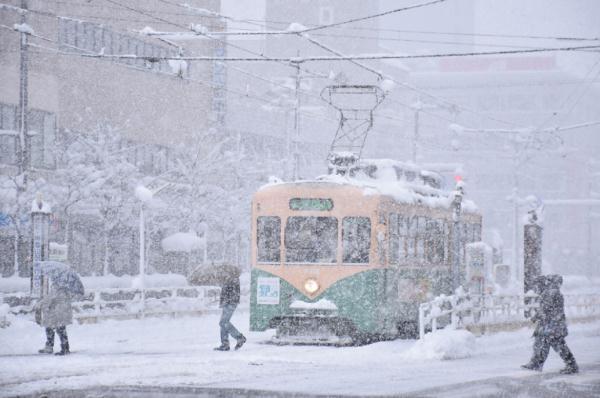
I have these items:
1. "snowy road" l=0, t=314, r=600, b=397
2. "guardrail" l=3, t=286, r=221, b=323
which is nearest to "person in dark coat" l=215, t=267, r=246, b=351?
"snowy road" l=0, t=314, r=600, b=397

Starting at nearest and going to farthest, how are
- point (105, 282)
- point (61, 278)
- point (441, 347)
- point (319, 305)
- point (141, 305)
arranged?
point (61, 278)
point (441, 347)
point (319, 305)
point (141, 305)
point (105, 282)

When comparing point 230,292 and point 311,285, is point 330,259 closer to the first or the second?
point 311,285

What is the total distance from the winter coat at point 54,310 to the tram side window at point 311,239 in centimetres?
451

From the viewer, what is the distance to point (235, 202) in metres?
46.4

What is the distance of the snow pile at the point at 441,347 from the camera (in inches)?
679

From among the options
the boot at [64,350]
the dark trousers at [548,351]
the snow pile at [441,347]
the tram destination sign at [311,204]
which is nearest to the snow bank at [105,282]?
the tram destination sign at [311,204]

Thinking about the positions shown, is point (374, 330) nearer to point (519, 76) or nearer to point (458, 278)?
point (458, 278)

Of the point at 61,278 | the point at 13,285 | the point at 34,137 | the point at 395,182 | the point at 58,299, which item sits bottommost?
the point at 13,285

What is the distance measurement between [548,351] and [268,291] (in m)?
6.29

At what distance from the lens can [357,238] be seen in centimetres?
1962

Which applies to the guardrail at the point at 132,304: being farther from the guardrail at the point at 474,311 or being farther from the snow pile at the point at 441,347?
the snow pile at the point at 441,347

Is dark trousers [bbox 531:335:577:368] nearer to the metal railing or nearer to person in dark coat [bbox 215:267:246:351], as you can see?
person in dark coat [bbox 215:267:246:351]

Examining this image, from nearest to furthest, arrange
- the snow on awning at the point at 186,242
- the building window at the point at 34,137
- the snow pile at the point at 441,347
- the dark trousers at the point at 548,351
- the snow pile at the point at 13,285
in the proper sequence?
the dark trousers at the point at 548,351, the snow pile at the point at 441,347, the snow pile at the point at 13,285, the building window at the point at 34,137, the snow on awning at the point at 186,242

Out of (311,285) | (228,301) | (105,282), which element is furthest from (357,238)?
(105,282)
